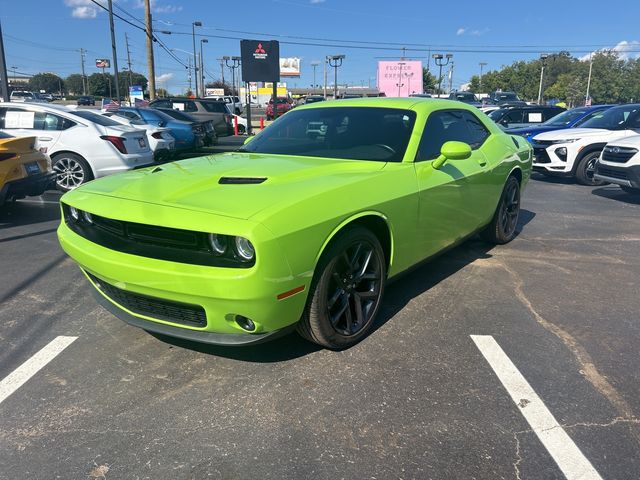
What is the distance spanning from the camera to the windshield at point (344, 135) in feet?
12.3

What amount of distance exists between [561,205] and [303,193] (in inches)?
266

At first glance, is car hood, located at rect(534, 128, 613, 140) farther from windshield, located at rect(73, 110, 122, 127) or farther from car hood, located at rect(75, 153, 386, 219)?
windshield, located at rect(73, 110, 122, 127)

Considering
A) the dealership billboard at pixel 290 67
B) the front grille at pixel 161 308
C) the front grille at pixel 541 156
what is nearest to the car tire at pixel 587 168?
the front grille at pixel 541 156

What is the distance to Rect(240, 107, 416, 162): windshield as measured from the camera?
376 cm

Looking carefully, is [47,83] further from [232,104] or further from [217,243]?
[217,243]

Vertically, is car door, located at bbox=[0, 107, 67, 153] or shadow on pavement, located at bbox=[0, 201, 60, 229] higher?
car door, located at bbox=[0, 107, 67, 153]

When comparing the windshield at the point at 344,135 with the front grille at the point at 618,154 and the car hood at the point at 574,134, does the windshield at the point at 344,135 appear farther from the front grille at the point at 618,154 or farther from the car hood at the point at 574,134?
the car hood at the point at 574,134

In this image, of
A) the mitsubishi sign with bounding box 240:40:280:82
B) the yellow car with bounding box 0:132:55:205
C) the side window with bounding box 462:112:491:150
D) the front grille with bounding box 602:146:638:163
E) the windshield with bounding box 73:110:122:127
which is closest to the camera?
the side window with bounding box 462:112:491:150

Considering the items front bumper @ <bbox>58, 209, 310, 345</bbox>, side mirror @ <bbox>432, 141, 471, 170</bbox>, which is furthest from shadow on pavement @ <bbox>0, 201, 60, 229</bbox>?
side mirror @ <bbox>432, 141, 471, 170</bbox>

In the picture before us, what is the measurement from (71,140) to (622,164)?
9.02 meters

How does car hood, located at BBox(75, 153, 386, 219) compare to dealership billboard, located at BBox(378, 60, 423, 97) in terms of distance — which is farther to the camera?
dealership billboard, located at BBox(378, 60, 423, 97)

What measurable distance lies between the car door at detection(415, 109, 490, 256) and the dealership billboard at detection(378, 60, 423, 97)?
42418 millimetres

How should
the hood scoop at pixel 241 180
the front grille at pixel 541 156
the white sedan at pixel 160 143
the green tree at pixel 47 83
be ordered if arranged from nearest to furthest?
1. the hood scoop at pixel 241 180
2. the white sedan at pixel 160 143
3. the front grille at pixel 541 156
4. the green tree at pixel 47 83

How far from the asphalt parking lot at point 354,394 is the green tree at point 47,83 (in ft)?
461
